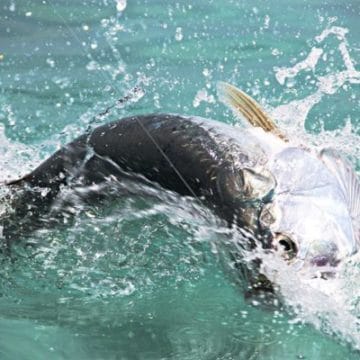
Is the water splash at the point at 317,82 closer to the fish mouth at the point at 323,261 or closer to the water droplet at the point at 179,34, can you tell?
the water droplet at the point at 179,34

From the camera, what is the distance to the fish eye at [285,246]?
2324mm

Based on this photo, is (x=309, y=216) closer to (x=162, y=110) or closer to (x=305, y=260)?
(x=305, y=260)

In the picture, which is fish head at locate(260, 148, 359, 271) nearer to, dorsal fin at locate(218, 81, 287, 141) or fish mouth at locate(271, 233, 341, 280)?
fish mouth at locate(271, 233, 341, 280)

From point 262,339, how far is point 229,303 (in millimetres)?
215

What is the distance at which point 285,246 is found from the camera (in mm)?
2346

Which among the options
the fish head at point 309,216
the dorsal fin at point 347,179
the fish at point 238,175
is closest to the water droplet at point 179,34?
the fish at point 238,175

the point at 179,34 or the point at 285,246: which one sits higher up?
the point at 179,34

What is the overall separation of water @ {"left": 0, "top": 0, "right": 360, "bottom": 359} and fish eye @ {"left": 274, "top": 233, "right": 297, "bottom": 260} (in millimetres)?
49

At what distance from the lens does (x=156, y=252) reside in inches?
129

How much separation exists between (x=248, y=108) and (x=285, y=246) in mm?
645

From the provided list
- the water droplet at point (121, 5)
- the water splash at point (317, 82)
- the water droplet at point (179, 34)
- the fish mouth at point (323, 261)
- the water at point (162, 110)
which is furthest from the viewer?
the water droplet at point (121, 5)

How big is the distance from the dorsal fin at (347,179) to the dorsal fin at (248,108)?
0.18m

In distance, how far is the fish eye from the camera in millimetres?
2324

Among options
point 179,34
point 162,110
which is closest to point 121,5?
point 179,34
